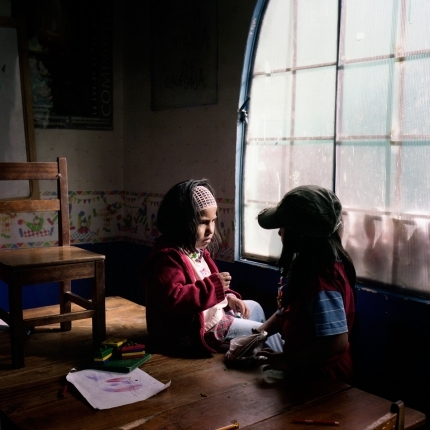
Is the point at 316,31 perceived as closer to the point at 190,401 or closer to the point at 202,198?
→ the point at 202,198

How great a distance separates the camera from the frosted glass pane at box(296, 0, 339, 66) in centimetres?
257

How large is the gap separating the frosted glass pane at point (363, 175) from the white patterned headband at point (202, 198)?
0.67 metres

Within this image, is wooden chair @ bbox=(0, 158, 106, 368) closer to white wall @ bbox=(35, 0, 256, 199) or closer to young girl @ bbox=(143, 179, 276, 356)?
young girl @ bbox=(143, 179, 276, 356)

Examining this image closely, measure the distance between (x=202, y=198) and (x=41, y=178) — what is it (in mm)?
915

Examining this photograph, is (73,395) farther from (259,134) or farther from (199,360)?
(259,134)

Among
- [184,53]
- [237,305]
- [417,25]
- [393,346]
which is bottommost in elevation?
[393,346]

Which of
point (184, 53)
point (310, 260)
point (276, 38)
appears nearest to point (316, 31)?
point (276, 38)

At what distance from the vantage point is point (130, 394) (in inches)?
70.3

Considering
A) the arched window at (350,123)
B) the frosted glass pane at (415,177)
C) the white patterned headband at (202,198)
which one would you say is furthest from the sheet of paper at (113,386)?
the frosted glass pane at (415,177)

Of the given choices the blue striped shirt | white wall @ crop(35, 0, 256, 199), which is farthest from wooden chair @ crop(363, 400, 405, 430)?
white wall @ crop(35, 0, 256, 199)

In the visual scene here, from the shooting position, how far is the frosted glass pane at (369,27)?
92.0 inches

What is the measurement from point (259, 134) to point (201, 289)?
1196mm

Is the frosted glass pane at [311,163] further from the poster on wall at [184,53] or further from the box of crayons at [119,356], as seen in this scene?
the box of crayons at [119,356]

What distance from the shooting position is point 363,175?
2.48 m
